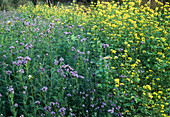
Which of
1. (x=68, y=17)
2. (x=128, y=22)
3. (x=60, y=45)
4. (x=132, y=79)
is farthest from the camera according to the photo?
(x=68, y=17)

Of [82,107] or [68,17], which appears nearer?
[82,107]

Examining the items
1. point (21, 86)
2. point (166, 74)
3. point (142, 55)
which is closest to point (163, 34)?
point (142, 55)

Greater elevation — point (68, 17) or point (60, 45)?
point (68, 17)

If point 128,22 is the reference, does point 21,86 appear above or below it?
below

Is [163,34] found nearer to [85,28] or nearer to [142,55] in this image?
[142,55]

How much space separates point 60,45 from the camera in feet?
15.4

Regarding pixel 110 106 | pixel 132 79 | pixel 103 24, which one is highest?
pixel 103 24

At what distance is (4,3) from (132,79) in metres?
14.1

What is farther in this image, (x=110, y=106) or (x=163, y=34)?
(x=163, y=34)

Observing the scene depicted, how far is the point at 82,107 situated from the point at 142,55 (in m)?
2.44

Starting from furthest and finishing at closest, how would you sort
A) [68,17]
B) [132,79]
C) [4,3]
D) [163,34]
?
[4,3] < [68,17] < [163,34] < [132,79]

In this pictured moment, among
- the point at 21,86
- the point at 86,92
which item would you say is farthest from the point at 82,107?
the point at 21,86

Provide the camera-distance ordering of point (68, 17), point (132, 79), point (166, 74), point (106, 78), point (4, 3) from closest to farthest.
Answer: point (106, 78) → point (132, 79) → point (166, 74) → point (68, 17) → point (4, 3)

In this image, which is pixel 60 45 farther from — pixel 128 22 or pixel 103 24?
pixel 128 22
